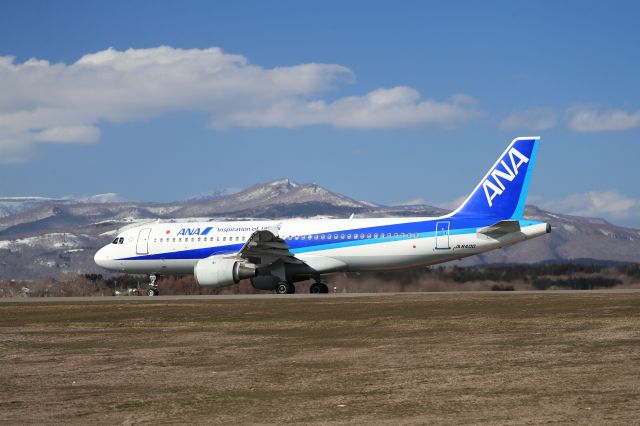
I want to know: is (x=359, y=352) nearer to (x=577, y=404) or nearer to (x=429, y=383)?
(x=429, y=383)

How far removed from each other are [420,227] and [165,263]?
43.5 ft

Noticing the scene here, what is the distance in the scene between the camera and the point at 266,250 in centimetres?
4175

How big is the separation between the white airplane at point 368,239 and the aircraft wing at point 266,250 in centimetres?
4

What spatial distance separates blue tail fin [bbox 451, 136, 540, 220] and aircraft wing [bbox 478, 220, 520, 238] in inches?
42.8

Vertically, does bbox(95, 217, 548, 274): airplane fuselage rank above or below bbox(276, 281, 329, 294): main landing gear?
above

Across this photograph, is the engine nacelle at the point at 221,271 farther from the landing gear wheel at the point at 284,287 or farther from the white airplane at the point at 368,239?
the landing gear wheel at the point at 284,287

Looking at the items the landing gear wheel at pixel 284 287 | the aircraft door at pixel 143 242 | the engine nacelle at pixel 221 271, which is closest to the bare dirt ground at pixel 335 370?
the engine nacelle at pixel 221 271

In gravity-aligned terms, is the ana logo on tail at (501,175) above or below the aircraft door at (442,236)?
above

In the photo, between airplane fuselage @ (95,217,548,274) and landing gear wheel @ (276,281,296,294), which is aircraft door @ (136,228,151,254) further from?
landing gear wheel @ (276,281,296,294)

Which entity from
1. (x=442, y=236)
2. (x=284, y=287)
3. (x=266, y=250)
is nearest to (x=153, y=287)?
(x=284, y=287)

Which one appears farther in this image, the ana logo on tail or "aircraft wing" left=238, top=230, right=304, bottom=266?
"aircraft wing" left=238, top=230, right=304, bottom=266

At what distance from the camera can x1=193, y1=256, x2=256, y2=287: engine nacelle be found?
41.2m

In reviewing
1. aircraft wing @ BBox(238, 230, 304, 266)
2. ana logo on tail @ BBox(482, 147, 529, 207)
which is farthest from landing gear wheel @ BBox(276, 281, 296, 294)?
ana logo on tail @ BBox(482, 147, 529, 207)

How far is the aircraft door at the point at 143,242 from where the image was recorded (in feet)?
153
